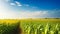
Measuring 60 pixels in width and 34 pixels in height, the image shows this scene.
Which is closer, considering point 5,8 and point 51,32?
point 51,32

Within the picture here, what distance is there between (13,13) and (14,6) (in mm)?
541

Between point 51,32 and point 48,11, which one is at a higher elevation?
point 48,11

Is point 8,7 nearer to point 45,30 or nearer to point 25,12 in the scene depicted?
point 25,12

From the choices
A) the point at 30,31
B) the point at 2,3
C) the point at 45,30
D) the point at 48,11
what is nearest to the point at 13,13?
the point at 2,3

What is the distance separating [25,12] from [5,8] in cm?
136

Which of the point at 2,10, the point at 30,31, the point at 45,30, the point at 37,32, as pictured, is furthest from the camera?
the point at 2,10

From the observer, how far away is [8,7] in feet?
39.1

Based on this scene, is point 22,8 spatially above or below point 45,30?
above

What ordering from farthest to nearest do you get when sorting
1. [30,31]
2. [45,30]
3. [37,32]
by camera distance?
[30,31], [37,32], [45,30]

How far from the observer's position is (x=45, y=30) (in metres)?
6.50

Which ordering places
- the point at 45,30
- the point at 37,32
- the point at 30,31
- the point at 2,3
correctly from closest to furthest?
1. the point at 45,30
2. the point at 37,32
3. the point at 30,31
4. the point at 2,3

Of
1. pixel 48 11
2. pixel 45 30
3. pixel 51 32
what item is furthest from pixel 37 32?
pixel 48 11

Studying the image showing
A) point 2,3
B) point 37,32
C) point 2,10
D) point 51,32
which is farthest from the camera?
point 2,10

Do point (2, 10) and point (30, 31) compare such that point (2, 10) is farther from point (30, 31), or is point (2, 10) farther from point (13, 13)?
point (30, 31)
